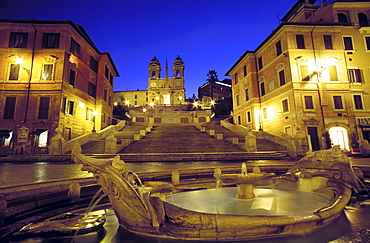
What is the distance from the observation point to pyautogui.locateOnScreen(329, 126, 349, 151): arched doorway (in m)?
21.0

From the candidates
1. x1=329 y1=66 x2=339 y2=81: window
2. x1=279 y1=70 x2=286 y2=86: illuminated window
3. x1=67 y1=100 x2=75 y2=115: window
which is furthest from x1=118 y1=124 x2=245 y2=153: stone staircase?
x1=329 y1=66 x2=339 y2=81: window

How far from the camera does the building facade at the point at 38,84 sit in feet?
64.5

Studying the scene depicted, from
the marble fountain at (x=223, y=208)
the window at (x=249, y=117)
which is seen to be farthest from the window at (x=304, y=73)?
the marble fountain at (x=223, y=208)

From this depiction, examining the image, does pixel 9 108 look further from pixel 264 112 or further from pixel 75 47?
pixel 264 112

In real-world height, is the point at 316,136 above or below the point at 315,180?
above

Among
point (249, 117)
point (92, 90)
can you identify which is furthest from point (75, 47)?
point (249, 117)

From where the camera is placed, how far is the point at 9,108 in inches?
792

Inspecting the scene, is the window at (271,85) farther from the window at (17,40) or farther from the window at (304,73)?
the window at (17,40)

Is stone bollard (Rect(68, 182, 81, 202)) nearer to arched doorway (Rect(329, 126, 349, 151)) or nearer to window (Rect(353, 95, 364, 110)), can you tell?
arched doorway (Rect(329, 126, 349, 151))

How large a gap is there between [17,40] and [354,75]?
39.4 metres

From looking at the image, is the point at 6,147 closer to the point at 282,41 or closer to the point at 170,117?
the point at 170,117

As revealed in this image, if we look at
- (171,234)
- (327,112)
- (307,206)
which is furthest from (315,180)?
(327,112)

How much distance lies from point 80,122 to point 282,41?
89.7 feet

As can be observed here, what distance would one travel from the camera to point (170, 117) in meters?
41.5
